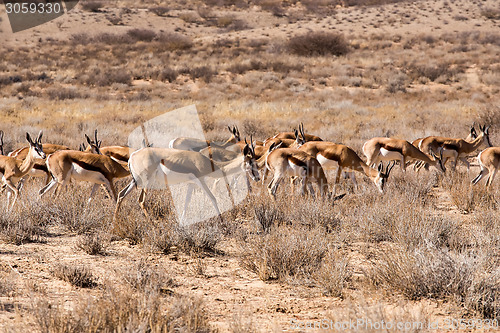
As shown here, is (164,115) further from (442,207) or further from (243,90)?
(442,207)

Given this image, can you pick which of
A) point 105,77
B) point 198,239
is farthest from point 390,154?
point 105,77

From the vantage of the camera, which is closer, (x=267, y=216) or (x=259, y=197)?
(x=267, y=216)

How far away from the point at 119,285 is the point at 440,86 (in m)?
28.9

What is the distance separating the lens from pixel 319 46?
133 ft

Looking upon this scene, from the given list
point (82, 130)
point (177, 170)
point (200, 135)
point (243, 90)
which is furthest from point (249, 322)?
point (243, 90)

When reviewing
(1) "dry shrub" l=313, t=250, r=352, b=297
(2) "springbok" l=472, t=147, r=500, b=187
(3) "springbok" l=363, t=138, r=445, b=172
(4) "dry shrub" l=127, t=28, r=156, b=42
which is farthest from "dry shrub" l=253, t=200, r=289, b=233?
(4) "dry shrub" l=127, t=28, r=156, b=42

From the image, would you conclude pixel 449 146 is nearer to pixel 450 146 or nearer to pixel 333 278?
pixel 450 146

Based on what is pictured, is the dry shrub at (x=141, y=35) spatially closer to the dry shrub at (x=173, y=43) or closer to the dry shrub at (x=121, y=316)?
the dry shrub at (x=173, y=43)

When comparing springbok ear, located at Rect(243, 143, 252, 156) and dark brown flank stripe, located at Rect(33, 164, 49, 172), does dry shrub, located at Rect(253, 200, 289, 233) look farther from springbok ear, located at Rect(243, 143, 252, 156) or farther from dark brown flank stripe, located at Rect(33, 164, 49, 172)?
dark brown flank stripe, located at Rect(33, 164, 49, 172)

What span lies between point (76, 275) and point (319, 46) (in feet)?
125

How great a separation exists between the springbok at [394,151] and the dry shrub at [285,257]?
251 inches

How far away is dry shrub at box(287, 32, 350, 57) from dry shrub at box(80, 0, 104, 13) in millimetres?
31915

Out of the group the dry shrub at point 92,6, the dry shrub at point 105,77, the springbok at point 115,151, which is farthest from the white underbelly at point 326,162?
the dry shrub at point 92,6

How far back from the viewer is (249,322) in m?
4.10
